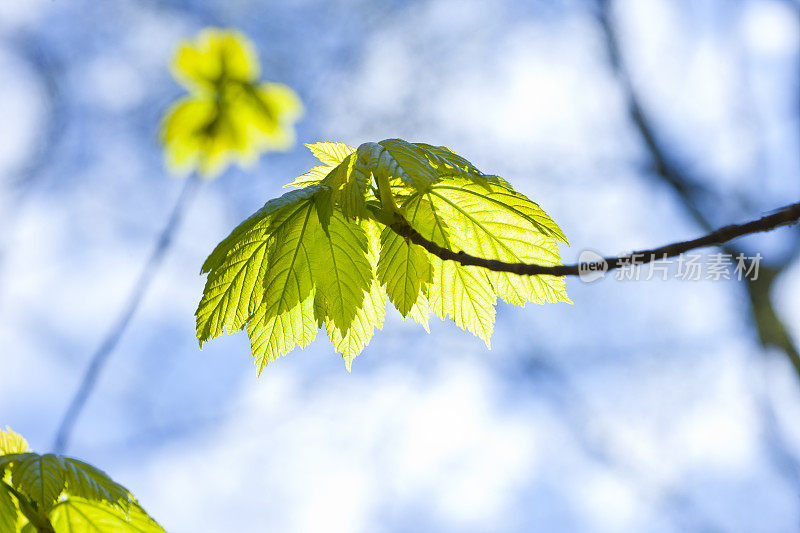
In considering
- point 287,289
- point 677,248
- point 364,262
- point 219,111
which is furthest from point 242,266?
point 219,111

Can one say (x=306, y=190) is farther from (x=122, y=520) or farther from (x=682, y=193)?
(x=682, y=193)

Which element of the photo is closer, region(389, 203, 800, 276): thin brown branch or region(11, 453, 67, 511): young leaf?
region(389, 203, 800, 276): thin brown branch

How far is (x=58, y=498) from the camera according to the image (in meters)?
0.73

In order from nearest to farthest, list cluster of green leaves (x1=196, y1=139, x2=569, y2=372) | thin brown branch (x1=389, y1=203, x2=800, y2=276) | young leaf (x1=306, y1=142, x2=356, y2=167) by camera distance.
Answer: thin brown branch (x1=389, y1=203, x2=800, y2=276)
cluster of green leaves (x1=196, y1=139, x2=569, y2=372)
young leaf (x1=306, y1=142, x2=356, y2=167)

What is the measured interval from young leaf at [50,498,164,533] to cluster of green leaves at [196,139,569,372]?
26 centimetres

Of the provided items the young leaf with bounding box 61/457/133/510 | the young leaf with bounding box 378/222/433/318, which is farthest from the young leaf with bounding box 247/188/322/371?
the young leaf with bounding box 61/457/133/510

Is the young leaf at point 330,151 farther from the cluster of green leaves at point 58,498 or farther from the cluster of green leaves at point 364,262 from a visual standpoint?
the cluster of green leaves at point 58,498

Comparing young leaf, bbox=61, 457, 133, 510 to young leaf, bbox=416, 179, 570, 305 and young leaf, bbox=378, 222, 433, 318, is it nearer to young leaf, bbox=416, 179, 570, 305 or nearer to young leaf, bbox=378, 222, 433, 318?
young leaf, bbox=378, 222, 433, 318

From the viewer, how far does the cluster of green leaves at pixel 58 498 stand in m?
0.69

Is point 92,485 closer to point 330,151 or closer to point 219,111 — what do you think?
point 330,151

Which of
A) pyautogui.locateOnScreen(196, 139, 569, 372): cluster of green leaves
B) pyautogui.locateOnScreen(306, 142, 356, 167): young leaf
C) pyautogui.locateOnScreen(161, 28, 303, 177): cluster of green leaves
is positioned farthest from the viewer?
pyautogui.locateOnScreen(161, 28, 303, 177): cluster of green leaves

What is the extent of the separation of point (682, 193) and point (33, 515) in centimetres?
361

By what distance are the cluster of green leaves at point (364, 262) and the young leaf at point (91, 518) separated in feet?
0.85

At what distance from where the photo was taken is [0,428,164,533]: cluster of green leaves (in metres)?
0.69
